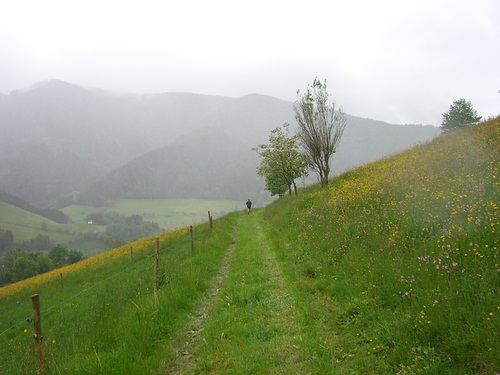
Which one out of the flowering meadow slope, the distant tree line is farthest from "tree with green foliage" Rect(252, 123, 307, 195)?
the distant tree line

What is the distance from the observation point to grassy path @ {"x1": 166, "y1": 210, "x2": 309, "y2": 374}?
207 inches

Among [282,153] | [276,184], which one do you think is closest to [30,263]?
[276,184]

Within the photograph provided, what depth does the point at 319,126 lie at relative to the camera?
23047 mm

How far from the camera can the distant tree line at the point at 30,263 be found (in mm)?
69875

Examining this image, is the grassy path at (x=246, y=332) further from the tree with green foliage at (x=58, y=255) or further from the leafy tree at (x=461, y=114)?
the tree with green foliage at (x=58, y=255)

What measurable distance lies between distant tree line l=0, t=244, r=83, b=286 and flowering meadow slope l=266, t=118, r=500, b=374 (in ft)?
272

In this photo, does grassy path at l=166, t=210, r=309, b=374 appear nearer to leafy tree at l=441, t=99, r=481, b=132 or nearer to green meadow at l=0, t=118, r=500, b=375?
green meadow at l=0, t=118, r=500, b=375

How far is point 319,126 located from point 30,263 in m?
81.4

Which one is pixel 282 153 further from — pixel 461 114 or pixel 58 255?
pixel 58 255

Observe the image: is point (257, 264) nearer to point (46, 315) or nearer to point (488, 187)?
point (488, 187)

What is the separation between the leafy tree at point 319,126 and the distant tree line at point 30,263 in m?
78.1

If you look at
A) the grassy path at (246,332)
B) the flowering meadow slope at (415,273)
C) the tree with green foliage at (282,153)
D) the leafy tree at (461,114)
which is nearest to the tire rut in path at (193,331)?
the grassy path at (246,332)

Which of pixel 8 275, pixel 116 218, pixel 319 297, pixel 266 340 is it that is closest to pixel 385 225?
pixel 319 297

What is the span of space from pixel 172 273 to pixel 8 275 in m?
90.2
